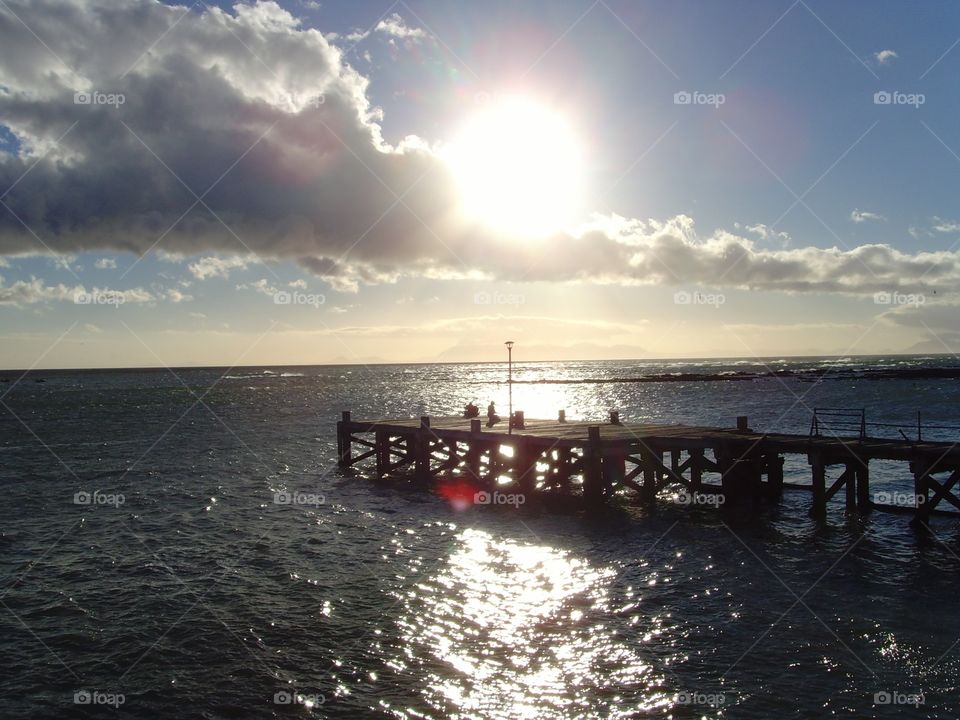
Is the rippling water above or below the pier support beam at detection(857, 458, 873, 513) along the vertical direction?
below

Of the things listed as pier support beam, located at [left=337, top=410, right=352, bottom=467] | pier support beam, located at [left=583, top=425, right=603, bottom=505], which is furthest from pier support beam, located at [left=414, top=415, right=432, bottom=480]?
pier support beam, located at [left=583, top=425, right=603, bottom=505]

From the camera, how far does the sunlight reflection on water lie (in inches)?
430

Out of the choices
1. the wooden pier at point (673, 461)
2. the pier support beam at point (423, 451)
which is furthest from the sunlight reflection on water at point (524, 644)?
the pier support beam at point (423, 451)

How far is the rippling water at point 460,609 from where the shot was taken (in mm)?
11164

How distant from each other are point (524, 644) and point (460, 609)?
2263mm

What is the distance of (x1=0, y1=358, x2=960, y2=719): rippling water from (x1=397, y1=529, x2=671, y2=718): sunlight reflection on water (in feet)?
0.17

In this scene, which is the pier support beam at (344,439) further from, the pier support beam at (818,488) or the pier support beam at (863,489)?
the pier support beam at (863,489)

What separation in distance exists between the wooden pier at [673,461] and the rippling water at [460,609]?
112 cm

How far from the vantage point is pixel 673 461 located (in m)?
28.9

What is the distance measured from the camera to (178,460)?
39844 millimetres

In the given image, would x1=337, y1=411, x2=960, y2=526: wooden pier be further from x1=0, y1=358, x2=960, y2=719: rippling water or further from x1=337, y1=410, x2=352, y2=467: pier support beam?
x1=337, y1=410, x2=352, y2=467: pier support beam

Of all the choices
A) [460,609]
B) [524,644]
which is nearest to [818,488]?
[460,609]

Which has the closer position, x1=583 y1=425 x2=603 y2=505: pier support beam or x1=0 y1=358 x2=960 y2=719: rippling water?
x1=0 y1=358 x2=960 y2=719: rippling water

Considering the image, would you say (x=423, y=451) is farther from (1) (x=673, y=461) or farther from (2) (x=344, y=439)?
(1) (x=673, y=461)
